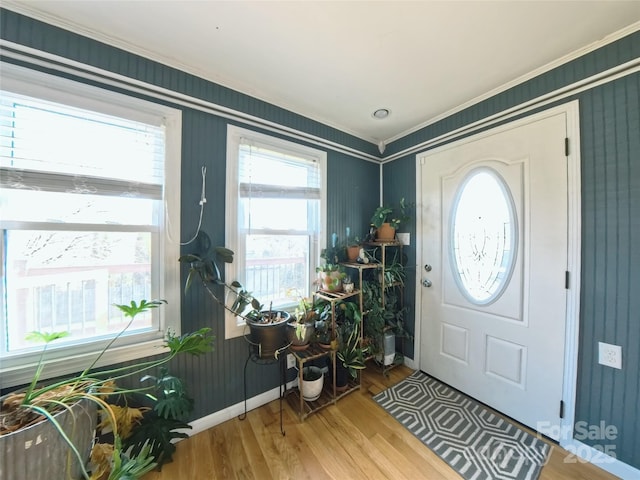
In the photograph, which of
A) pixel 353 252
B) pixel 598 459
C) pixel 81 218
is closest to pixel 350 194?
pixel 353 252

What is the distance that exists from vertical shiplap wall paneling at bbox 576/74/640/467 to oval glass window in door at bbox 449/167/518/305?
370mm

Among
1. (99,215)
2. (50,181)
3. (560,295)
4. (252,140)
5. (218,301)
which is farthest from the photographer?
(252,140)

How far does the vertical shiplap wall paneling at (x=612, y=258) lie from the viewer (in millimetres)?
1188

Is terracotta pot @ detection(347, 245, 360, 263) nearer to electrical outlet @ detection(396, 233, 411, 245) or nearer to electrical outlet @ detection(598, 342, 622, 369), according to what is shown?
electrical outlet @ detection(396, 233, 411, 245)

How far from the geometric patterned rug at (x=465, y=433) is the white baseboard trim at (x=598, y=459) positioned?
112 millimetres

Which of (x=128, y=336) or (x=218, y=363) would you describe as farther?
(x=218, y=363)

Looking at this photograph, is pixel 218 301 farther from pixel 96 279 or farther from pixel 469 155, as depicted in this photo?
pixel 469 155

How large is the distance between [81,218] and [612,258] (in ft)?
9.62

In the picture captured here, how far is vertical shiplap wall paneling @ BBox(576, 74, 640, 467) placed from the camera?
1188mm

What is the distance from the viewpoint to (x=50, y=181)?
112cm

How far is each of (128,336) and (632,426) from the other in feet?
9.26

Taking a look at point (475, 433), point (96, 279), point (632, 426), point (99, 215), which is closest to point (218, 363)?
point (96, 279)

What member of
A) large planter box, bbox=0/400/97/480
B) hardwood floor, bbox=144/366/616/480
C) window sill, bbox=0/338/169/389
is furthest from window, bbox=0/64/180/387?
hardwood floor, bbox=144/366/616/480

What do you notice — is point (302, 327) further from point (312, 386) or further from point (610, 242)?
point (610, 242)
